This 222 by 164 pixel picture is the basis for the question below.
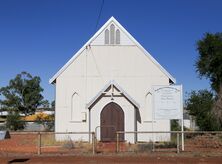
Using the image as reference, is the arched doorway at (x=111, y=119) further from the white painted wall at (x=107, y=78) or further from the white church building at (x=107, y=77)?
the white painted wall at (x=107, y=78)

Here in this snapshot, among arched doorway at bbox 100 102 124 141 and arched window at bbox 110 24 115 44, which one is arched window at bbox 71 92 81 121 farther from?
arched window at bbox 110 24 115 44

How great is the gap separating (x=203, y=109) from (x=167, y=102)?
41.5 ft

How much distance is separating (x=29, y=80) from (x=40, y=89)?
9.48ft

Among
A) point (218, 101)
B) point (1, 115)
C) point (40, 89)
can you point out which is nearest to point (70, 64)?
point (218, 101)

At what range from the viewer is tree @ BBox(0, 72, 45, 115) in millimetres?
88500

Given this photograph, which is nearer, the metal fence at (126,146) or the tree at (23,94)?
the metal fence at (126,146)

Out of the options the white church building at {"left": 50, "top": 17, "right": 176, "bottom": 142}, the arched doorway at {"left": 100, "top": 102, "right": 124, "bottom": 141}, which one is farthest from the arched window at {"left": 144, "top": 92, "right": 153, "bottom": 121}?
the arched doorway at {"left": 100, "top": 102, "right": 124, "bottom": 141}

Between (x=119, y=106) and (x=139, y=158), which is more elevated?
(x=119, y=106)

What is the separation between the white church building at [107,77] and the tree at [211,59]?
6.63 meters

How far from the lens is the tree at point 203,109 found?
110ft

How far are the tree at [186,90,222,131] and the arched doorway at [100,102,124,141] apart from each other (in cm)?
670

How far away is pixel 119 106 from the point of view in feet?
103

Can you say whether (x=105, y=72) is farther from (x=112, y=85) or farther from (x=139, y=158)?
(x=139, y=158)

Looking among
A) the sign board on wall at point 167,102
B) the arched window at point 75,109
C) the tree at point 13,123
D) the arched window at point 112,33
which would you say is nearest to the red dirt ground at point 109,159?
the sign board on wall at point 167,102
